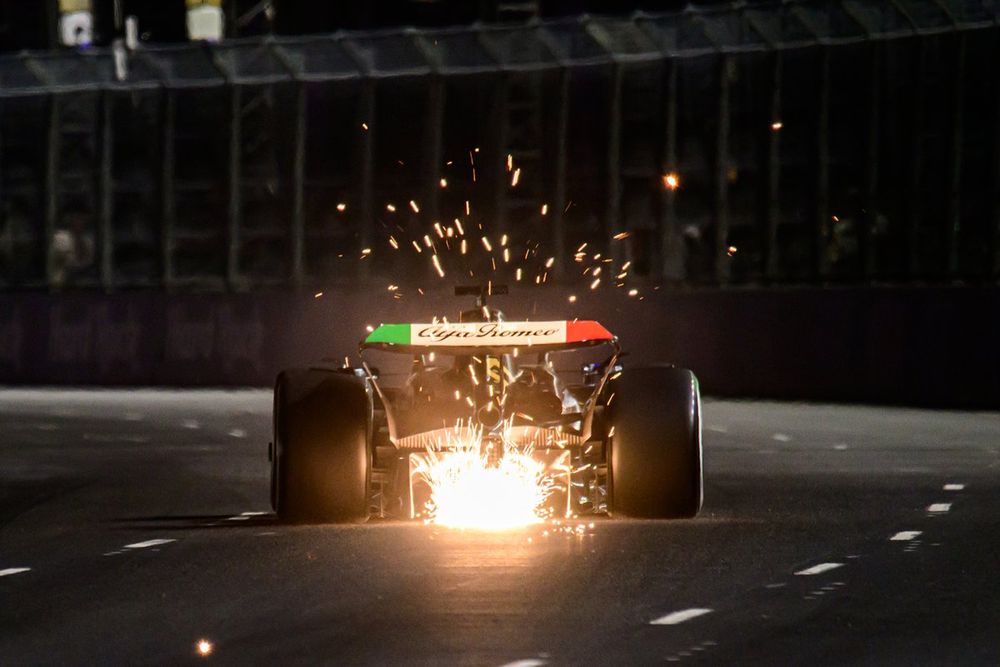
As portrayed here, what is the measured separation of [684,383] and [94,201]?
32888 millimetres

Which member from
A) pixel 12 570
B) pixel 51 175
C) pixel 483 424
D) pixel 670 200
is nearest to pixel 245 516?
pixel 483 424

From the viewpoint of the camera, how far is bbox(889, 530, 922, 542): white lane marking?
45.9 ft

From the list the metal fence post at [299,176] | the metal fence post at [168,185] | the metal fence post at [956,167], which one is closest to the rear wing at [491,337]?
the metal fence post at [956,167]

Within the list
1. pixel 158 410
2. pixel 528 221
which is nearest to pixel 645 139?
pixel 528 221

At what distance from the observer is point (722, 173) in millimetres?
38844

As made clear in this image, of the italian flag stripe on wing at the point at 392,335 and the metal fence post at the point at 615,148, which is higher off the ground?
the metal fence post at the point at 615,148

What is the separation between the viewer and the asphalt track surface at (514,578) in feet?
30.9

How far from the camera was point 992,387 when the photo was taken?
32656 mm

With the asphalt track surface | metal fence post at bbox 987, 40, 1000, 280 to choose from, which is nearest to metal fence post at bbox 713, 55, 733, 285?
metal fence post at bbox 987, 40, 1000, 280

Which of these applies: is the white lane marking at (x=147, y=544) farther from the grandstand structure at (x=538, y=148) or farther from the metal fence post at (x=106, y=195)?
the metal fence post at (x=106, y=195)

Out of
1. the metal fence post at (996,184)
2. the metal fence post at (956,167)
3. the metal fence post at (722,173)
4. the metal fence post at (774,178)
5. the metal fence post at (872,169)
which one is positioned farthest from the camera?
the metal fence post at (722,173)

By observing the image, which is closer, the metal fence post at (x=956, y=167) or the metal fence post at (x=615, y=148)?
the metal fence post at (x=956, y=167)

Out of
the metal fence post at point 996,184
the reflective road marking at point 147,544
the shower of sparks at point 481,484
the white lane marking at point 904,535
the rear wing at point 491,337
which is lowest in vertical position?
the reflective road marking at point 147,544

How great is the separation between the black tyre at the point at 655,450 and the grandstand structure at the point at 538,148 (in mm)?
20761
